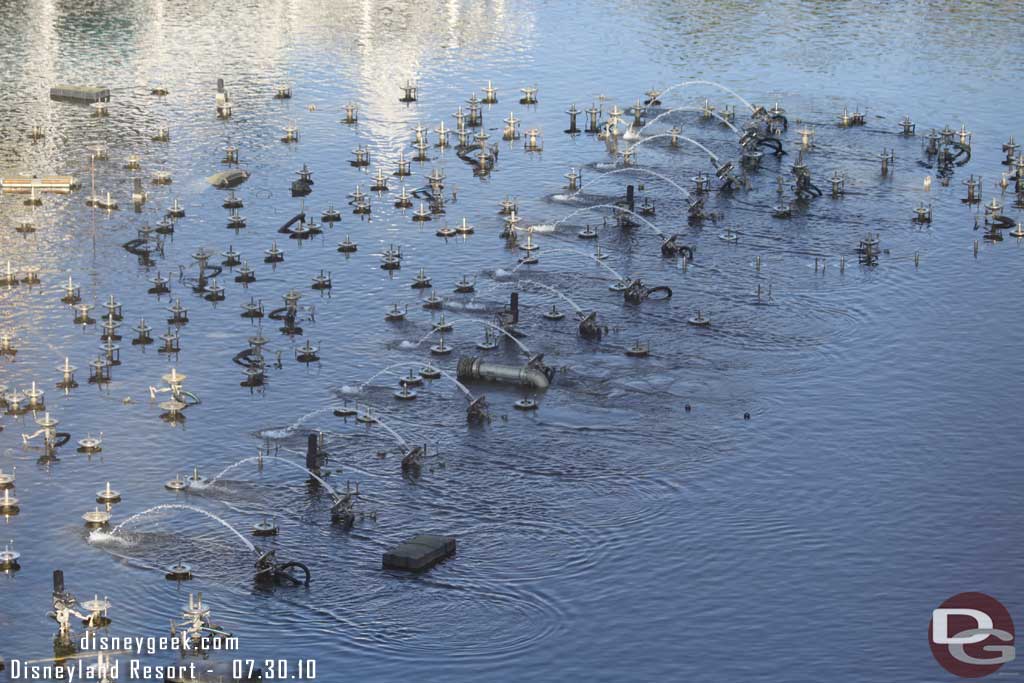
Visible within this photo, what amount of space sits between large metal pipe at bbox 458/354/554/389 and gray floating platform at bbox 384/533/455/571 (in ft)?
103

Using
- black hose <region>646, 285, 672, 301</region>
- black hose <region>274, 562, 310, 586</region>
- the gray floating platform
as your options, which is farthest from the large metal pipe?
black hose <region>274, 562, 310, 586</region>

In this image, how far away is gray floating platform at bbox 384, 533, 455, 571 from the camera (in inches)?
5394

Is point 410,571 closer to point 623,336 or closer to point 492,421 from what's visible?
point 492,421

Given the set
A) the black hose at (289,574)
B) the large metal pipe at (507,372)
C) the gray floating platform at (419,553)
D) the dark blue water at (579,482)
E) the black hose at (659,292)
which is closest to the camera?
the dark blue water at (579,482)

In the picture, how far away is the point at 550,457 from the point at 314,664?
36825mm

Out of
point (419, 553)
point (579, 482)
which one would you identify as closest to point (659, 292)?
point (579, 482)

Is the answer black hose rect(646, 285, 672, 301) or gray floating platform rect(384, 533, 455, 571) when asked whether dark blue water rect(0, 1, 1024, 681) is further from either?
black hose rect(646, 285, 672, 301)

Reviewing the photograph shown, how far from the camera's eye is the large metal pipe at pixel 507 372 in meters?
170

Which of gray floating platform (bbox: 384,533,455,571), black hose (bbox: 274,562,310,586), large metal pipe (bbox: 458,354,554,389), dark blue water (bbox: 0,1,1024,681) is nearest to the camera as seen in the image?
dark blue water (bbox: 0,1,1024,681)

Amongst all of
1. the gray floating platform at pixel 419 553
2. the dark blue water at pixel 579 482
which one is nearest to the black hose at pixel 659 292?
the dark blue water at pixel 579 482

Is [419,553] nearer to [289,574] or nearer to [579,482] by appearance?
[289,574]

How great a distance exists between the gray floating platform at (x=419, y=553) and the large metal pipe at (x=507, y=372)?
31.3 meters

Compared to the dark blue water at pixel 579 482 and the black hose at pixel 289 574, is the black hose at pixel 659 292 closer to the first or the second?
the dark blue water at pixel 579 482

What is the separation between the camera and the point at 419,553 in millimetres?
137375
